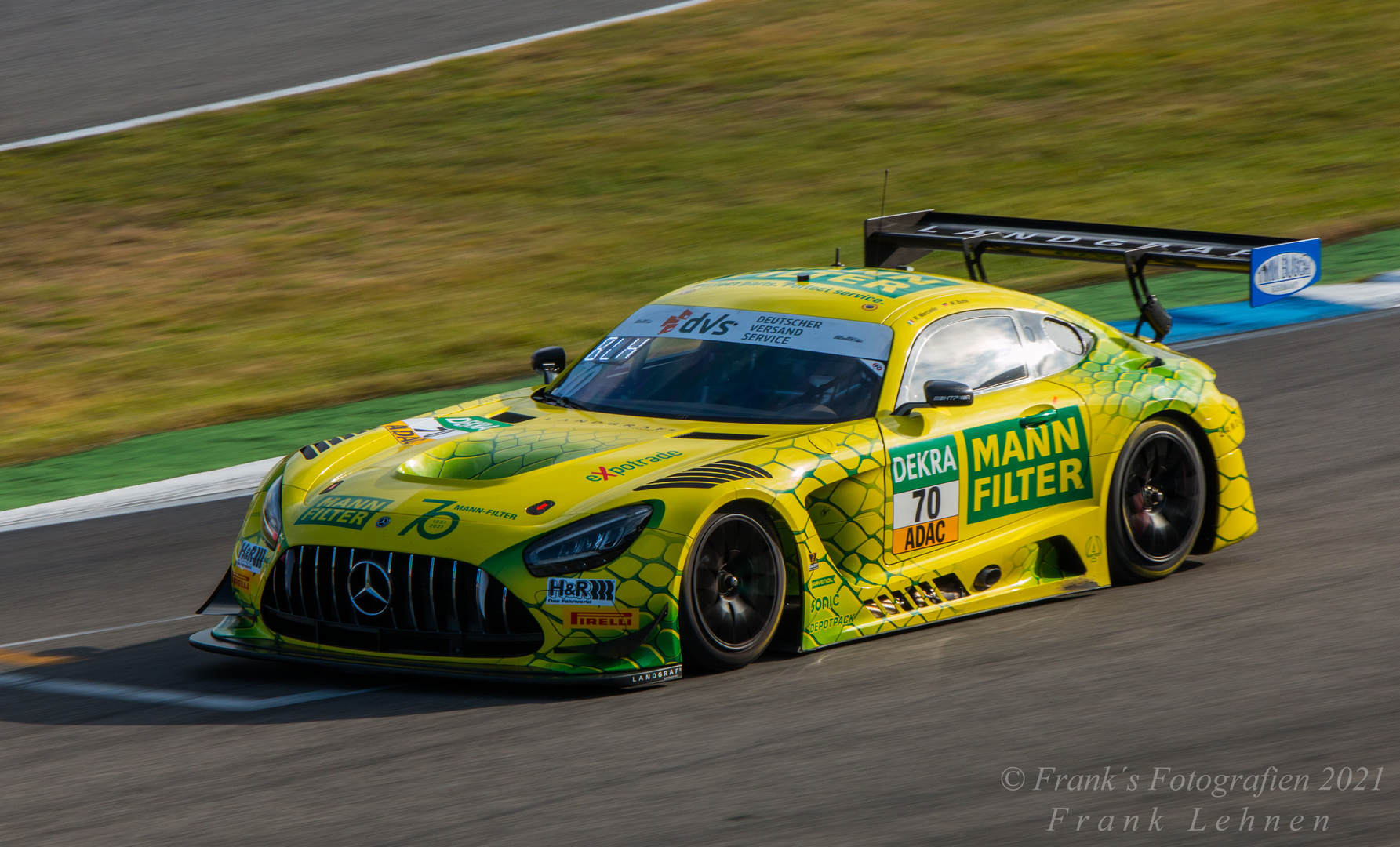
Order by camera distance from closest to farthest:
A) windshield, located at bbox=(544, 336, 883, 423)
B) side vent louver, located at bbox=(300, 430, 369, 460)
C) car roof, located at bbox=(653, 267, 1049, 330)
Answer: windshield, located at bbox=(544, 336, 883, 423), side vent louver, located at bbox=(300, 430, 369, 460), car roof, located at bbox=(653, 267, 1049, 330)

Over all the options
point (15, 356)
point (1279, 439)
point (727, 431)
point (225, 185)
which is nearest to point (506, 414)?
point (727, 431)

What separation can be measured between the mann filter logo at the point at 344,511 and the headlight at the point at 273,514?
146mm

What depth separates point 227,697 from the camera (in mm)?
6406

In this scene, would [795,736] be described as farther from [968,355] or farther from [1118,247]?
[1118,247]

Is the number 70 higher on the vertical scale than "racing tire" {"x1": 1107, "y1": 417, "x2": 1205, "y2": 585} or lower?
higher

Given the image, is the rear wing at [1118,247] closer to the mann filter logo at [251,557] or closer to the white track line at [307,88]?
the mann filter logo at [251,557]

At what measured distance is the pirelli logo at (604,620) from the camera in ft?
19.9

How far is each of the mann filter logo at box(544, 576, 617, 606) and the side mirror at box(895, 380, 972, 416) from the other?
5.25 feet

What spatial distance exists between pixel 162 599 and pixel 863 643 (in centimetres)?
345

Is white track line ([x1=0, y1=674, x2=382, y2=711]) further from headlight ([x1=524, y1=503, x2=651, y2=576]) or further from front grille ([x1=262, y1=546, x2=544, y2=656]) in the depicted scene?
headlight ([x1=524, y1=503, x2=651, y2=576])

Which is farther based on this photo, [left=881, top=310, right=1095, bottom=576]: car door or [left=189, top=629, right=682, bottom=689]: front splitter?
[left=881, top=310, right=1095, bottom=576]: car door

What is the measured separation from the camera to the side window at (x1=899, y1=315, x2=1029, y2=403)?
728cm

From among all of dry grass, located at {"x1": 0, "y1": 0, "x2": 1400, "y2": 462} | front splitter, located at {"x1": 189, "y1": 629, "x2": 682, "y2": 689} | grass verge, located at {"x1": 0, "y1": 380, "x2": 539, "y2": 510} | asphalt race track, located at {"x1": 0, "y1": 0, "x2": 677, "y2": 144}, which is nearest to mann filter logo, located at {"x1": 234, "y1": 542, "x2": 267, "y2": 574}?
front splitter, located at {"x1": 189, "y1": 629, "x2": 682, "y2": 689}

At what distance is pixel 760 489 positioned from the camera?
6.37 m
